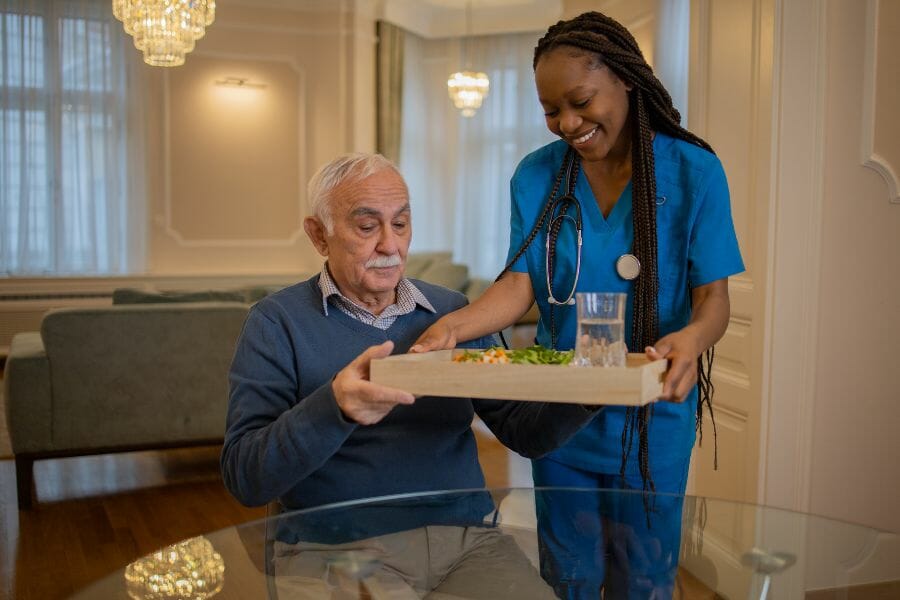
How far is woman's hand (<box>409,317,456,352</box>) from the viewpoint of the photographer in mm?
1528

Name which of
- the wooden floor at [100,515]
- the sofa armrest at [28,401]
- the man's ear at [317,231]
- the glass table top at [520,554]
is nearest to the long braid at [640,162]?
the glass table top at [520,554]

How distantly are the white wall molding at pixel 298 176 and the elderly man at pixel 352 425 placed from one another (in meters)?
6.20

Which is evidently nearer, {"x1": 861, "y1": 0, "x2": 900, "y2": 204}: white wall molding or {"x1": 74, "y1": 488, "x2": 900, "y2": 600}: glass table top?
{"x1": 74, "y1": 488, "x2": 900, "y2": 600}: glass table top

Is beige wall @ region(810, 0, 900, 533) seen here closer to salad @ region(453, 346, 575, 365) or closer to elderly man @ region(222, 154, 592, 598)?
elderly man @ region(222, 154, 592, 598)

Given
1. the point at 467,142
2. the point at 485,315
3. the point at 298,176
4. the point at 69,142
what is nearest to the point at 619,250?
the point at 485,315

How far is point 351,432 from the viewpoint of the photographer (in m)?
1.52

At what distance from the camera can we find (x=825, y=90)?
2.55 metres

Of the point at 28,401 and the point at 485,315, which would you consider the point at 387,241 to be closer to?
the point at 485,315

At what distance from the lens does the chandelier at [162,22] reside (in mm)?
5215

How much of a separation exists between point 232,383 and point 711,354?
859 millimetres

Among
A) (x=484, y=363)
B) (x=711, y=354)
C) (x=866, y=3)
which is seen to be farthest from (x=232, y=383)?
(x=866, y=3)

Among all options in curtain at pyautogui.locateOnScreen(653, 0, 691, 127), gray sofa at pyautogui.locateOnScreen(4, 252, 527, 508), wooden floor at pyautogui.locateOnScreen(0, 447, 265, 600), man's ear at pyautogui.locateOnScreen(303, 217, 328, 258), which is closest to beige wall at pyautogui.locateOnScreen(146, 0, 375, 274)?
wooden floor at pyautogui.locateOnScreen(0, 447, 265, 600)

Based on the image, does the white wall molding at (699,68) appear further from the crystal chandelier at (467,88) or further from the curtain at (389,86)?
the curtain at (389,86)

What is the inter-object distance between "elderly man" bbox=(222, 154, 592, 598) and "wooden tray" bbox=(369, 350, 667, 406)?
0.50 feet
